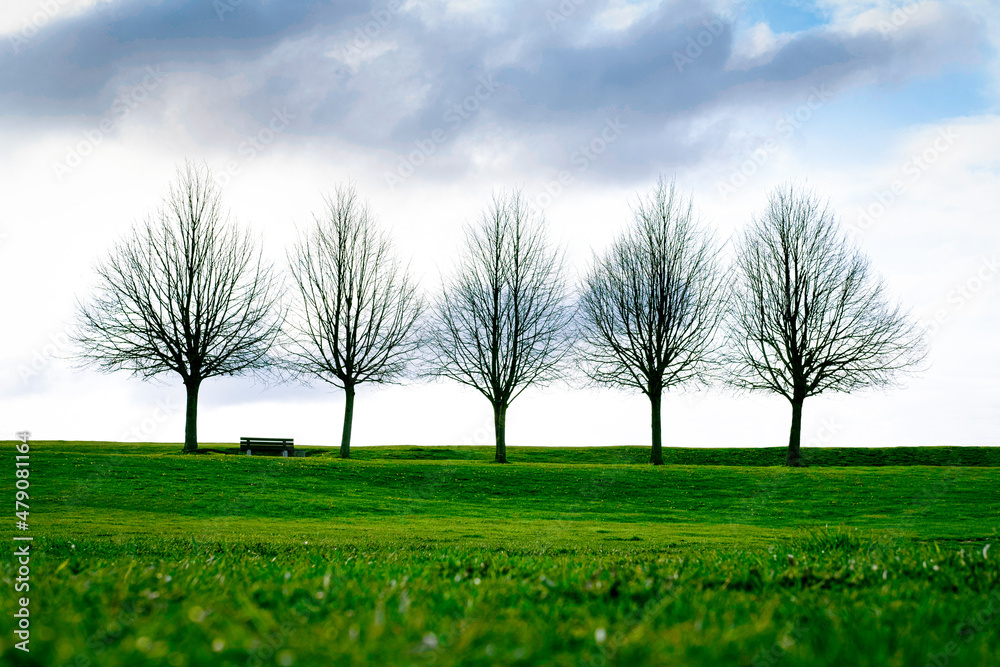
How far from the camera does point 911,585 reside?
514 cm

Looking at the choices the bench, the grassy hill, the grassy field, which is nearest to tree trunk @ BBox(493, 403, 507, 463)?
the grassy hill

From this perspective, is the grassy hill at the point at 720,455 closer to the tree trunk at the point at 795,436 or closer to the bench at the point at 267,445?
the bench at the point at 267,445

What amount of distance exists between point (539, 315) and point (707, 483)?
42.9ft

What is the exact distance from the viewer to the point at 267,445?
138 ft

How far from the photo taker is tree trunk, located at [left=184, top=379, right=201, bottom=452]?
3516cm

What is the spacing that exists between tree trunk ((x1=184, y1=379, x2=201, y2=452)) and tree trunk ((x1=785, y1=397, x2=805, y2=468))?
31.1m

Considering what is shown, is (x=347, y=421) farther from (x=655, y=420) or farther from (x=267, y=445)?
(x=655, y=420)

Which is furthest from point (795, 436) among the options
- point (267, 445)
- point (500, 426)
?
point (267, 445)

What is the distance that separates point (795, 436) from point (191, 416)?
3181cm

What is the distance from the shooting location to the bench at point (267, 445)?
41.4 metres

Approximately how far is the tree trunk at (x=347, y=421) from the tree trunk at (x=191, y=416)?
741 cm

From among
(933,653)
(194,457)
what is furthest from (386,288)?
(933,653)

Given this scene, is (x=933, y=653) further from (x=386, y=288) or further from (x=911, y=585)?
(x=386, y=288)

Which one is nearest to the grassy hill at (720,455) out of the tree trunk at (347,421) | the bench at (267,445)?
the bench at (267,445)
